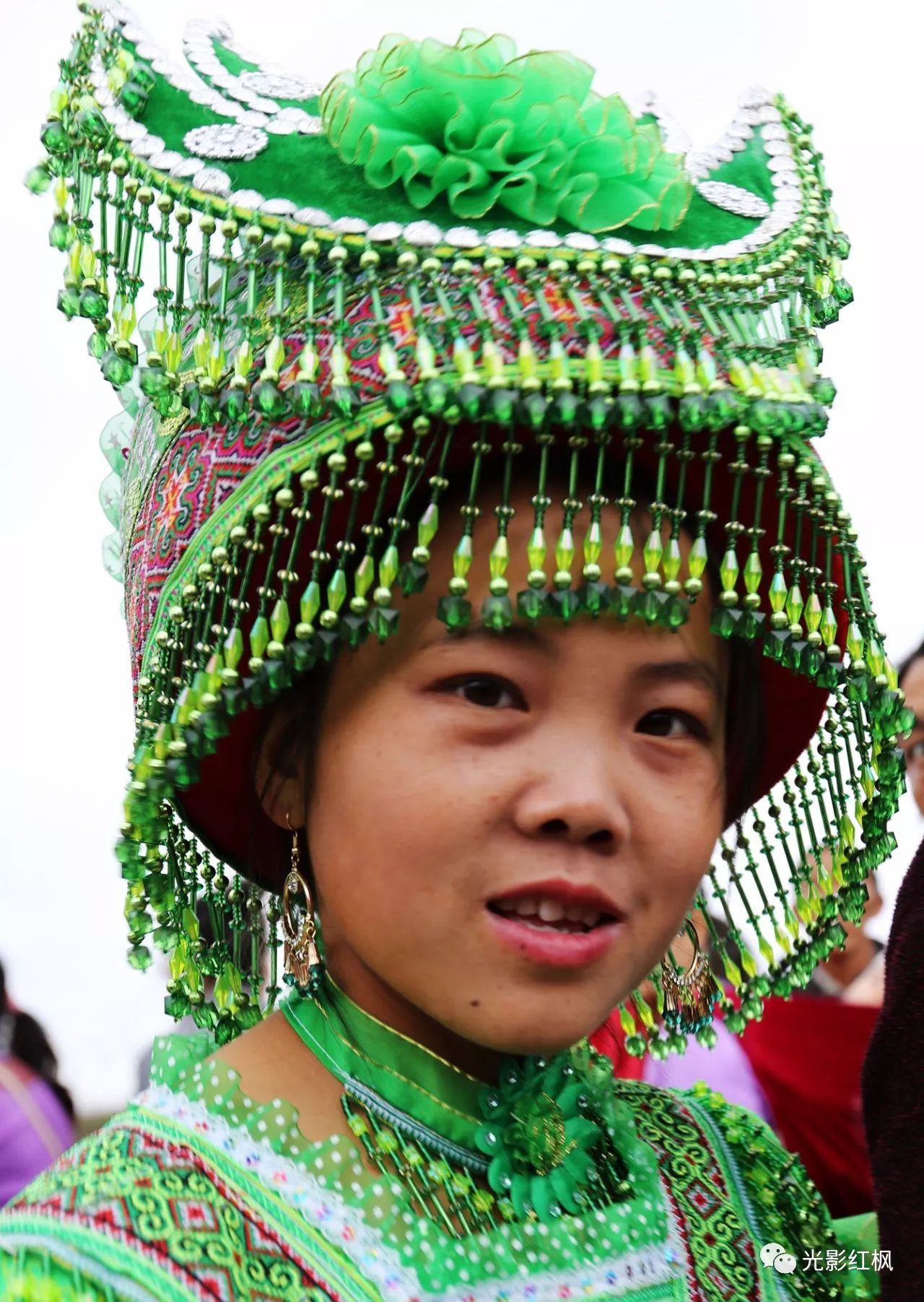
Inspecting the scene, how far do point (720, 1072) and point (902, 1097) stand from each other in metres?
1.19

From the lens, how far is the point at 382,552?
149cm

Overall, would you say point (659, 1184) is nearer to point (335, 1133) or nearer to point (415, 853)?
point (335, 1133)

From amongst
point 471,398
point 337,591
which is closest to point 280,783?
point 337,591

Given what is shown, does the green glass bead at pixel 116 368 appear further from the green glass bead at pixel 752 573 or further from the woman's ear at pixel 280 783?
the green glass bead at pixel 752 573

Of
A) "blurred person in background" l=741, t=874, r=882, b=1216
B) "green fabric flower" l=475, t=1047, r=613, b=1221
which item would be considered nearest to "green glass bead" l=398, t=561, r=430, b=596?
"green fabric flower" l=475, t=1047, r=613, b=1221

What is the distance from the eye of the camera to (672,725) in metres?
1.57

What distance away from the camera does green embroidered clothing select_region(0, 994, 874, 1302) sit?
1324 millimetres

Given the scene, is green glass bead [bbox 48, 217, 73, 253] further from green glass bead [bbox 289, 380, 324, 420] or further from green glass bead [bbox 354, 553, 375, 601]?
green glass bead [bbox 354, 553, 375, 601]

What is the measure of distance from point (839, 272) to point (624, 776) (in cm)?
68

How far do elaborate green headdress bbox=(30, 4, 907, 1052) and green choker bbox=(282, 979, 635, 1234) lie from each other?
0.94ft

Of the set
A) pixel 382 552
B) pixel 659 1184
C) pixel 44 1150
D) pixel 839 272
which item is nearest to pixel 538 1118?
pixel 659 1184

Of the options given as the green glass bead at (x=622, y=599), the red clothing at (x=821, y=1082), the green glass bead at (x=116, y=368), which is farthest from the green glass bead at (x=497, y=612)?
the red clothing at (x=821, y=1082)

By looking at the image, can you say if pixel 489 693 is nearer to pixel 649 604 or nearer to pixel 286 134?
pixel 649 604

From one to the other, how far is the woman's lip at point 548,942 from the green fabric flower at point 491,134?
71cm
